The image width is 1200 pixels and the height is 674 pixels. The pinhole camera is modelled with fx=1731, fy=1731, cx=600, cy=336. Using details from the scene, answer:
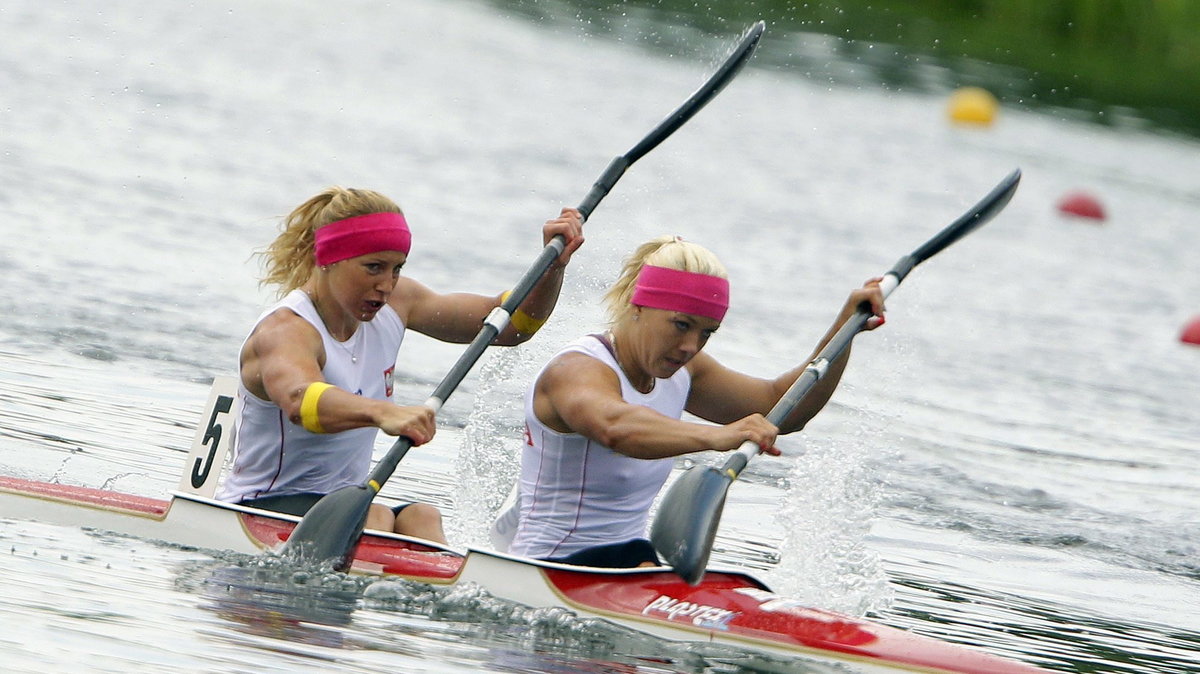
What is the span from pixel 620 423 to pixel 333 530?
1081 millimetres

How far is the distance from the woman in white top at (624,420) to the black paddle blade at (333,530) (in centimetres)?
56

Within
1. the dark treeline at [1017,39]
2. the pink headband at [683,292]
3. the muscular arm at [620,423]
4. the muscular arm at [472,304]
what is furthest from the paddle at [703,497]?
the dark treeline at [1017,39]

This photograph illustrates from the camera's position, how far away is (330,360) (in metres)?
6.06

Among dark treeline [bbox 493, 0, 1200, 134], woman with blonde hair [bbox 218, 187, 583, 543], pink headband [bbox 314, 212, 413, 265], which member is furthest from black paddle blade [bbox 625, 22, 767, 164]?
dark treeline [bbox 493, 0, 1200, 134]

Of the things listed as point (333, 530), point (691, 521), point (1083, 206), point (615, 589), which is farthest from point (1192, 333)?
point (333, 530)

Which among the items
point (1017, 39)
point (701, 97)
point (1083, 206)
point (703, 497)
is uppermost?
point (1017, 39)

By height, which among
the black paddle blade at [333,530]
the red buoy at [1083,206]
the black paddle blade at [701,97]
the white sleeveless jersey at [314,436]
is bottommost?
the black paddle blade at [333,530]

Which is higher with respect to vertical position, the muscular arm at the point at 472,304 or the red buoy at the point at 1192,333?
the red buoy at the point at 1192,333

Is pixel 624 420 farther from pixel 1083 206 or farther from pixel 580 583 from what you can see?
pixel 1083 206

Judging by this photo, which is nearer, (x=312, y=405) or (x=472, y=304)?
(x=312, y=405)

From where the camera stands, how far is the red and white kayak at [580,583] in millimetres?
5254

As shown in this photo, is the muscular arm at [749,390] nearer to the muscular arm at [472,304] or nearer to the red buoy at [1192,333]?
the muscular arm at [472,304]

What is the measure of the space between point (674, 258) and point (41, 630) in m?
2.27

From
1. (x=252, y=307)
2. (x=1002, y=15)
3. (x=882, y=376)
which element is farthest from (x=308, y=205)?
(x=1002, y=15)
